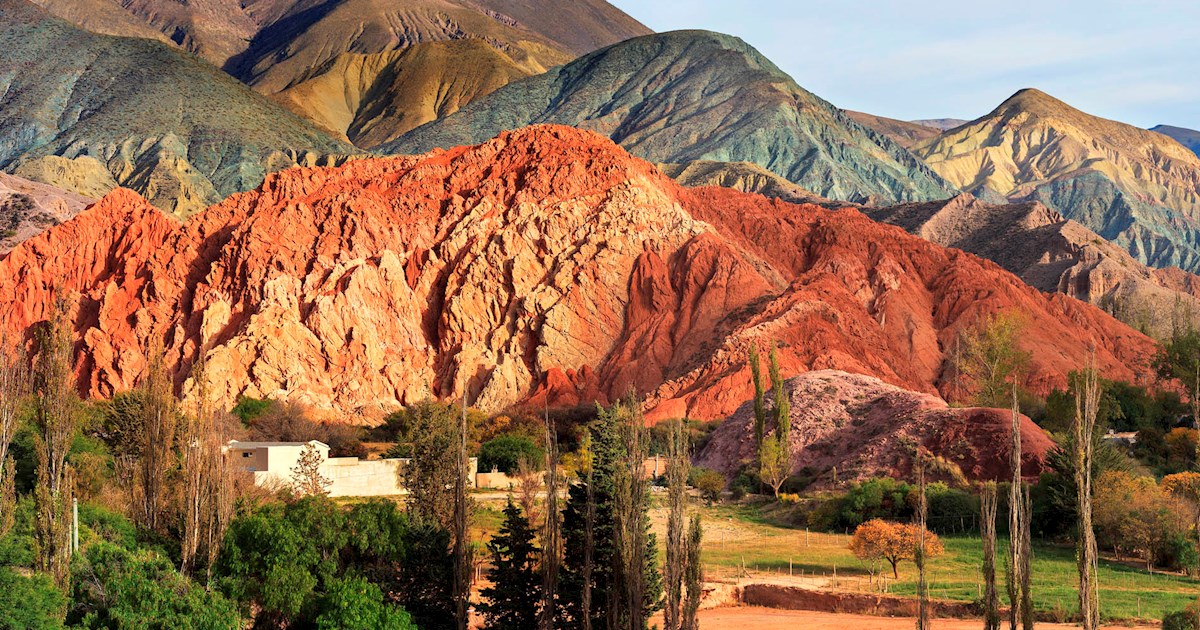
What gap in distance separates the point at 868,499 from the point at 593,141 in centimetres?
5843

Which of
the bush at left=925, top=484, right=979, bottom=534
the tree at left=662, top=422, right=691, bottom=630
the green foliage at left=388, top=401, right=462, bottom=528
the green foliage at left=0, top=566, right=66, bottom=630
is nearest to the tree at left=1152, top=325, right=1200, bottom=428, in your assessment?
the bush at left=925, top=484, right=979, bottom=534

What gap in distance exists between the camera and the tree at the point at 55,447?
29078 millimetres

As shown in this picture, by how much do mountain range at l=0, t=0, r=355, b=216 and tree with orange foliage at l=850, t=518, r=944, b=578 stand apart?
125344 millimetres

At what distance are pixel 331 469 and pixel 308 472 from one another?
5.31 m

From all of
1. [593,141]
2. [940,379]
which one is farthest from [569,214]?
[940,379]

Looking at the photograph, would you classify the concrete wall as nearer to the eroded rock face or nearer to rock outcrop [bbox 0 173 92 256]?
the eroded rock face

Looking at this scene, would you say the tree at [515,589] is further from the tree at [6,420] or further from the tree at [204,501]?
the tree at [6,420]

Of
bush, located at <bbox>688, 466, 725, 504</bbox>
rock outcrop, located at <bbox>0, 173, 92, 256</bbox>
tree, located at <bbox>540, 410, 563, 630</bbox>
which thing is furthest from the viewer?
rock outcrop, located at <bbox>0, 173, 92, 256</bbox>

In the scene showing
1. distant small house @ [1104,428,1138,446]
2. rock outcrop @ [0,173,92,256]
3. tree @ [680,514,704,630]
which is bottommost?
tree @ [680,514,704,630]

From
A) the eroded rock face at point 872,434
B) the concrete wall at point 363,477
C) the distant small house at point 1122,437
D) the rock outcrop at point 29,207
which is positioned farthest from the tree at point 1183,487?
the rock outcrop at point 29,207

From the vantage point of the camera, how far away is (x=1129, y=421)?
78.9 m

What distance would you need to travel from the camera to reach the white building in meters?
52.0

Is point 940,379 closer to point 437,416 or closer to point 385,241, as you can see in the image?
point 385,241

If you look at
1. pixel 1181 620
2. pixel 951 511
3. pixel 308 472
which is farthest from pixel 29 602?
pixel 951 511
